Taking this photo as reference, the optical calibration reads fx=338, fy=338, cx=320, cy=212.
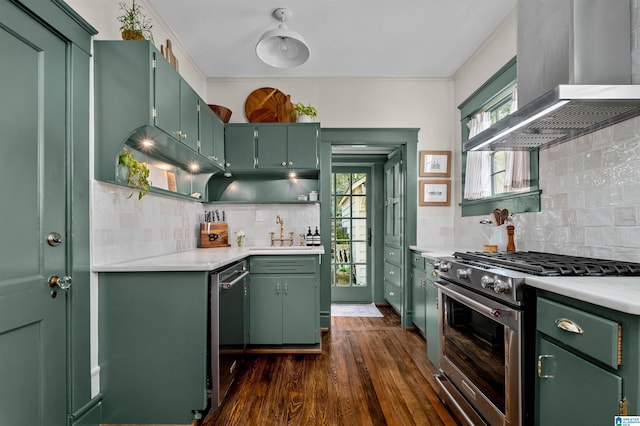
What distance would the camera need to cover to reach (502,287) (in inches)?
59.7

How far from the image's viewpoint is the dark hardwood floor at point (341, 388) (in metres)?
2.04

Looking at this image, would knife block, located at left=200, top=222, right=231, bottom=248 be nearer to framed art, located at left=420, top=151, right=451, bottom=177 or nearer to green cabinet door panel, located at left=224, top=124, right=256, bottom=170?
green cabinet door panel, located at left=224, top=124, right=256, bottom=170

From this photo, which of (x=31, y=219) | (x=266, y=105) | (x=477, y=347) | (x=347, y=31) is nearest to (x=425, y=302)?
(x=477, y=347)

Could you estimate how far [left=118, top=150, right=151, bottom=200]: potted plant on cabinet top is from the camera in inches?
81.3

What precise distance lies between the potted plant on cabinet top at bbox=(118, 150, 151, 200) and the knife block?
1429 mm

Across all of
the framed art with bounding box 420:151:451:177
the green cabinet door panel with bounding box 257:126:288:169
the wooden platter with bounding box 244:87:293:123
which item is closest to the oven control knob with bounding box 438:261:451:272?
the framed art with bounding box 420:151:451:177

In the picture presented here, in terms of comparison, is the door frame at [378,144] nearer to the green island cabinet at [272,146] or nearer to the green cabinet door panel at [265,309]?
the green island cabinet at [272,146]

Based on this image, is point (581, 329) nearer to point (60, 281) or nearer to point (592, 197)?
point (592, 197)

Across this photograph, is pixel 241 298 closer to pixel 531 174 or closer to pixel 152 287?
pixel 152 287

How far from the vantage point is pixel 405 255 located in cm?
387

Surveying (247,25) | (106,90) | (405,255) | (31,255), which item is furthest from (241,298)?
(247,25)

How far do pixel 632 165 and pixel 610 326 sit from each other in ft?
3.38

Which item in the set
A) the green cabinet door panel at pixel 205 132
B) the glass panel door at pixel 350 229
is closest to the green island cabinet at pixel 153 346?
Result: the green cabinet door panel at pixel 205 132

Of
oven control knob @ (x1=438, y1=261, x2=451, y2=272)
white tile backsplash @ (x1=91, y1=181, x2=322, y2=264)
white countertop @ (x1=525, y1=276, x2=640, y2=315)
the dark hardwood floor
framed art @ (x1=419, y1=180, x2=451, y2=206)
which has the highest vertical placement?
framed art @ (x1=419, y1=180, x2=451, y2=206)
